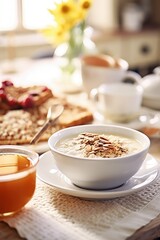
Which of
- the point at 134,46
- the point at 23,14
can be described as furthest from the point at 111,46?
the point at 23,14

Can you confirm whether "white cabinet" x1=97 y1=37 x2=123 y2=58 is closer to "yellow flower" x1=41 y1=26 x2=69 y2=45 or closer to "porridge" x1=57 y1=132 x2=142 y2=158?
"yellow flower" x1=41 y1=26 x2=69 y2=45

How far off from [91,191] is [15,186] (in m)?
0.17

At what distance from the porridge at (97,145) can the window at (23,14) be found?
2.85 meters

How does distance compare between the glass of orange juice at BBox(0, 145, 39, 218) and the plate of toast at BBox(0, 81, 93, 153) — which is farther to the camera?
the plate of toast at BBox(0, 81, 93, 153)

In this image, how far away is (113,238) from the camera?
0.97 meters

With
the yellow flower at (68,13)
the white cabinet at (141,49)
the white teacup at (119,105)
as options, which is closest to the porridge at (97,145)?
the white teacup at (119,105)

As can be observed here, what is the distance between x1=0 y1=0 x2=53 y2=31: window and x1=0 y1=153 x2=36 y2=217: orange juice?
116 inches

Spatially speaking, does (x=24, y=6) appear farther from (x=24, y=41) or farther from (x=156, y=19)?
(x=156, y=19)

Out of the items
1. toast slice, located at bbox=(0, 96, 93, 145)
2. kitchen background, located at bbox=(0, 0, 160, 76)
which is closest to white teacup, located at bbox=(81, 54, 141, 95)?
toast slice, located at bbox=(0, 96, 93, 145)

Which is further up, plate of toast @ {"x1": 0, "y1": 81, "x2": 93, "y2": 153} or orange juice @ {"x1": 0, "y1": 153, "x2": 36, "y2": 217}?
orange juice @ {"x1": 0, "y1": 153, "x2": 36, "y2": 217}

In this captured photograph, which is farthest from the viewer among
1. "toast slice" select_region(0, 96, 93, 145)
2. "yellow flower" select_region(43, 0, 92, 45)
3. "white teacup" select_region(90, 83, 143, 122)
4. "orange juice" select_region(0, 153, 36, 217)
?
"yellow flower" select_region(43, 0, 92, 45)

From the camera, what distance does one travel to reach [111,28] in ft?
13.4

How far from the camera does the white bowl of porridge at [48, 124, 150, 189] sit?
105cm

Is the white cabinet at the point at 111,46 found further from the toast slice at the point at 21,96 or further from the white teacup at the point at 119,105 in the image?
the white teacup at the point at 119,105
